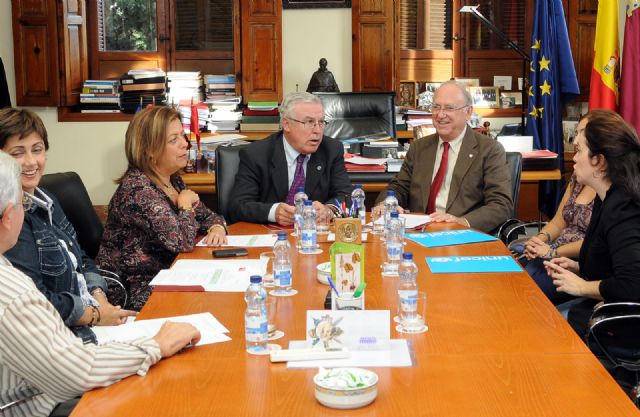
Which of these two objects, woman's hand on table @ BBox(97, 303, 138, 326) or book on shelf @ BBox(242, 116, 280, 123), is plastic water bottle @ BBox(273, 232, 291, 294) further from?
book on shelf @ BBox(242, 116, 280, 123)

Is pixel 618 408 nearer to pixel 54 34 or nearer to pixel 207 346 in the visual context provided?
pixel 207 346

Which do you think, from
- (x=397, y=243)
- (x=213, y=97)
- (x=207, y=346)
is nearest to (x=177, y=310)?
(x=207, y=346)

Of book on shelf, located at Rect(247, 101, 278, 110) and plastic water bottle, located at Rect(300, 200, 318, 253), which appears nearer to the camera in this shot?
plastic water bottle, located at Rect(300, 200, 318, 253)

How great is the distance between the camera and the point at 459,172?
12.9 feet

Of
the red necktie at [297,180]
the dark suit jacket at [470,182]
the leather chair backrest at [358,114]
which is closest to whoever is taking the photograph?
the dark suit jacket at [470,182]

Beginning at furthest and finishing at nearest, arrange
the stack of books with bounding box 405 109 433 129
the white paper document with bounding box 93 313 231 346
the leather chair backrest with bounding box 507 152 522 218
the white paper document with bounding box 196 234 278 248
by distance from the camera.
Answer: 1. the stack of books with bounding box 405 109 433 129
2. the leather chair backrest with bounding box 507 152 522 218
3. the white paper document with bounding box 196 234 278 248
4. the white paper document with bounding box 93 313 231 346

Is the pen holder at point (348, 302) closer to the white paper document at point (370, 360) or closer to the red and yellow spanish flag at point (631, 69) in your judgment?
the white paper document at point (370, 360)

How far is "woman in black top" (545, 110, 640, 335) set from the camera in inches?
106

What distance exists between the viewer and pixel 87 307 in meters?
2.47

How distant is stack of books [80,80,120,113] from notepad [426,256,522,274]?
14.0 feet

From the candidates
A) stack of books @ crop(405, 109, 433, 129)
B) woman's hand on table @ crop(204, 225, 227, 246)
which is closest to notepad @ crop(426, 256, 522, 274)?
woman's hand on table @ crop(204, 225, 227, 246)

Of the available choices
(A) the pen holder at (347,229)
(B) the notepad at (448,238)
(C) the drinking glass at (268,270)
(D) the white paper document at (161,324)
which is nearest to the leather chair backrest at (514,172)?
(B) the notepad at (448,238)

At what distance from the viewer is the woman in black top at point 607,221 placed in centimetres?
269

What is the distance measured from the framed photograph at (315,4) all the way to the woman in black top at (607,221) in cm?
377
